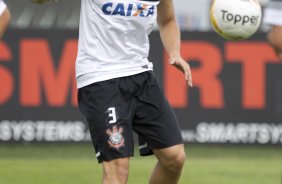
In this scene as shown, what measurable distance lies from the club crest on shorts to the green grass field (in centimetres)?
374

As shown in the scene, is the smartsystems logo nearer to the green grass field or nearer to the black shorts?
the black shorts

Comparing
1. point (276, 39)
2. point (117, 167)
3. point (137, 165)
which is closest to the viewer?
point (117, 167)

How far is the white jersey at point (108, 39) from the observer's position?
7.36 m

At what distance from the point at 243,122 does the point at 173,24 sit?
6921 millimetres

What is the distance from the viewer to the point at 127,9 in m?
7.42

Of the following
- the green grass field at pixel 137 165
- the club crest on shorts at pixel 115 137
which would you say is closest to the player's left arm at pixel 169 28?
the club crest on shorts at pixel 115 137

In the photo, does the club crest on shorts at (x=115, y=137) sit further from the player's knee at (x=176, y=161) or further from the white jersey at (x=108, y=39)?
the player's knee at (x=176, y=161)

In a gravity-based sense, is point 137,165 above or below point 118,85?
below

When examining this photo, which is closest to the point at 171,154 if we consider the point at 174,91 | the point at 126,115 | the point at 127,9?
the point at 126,115

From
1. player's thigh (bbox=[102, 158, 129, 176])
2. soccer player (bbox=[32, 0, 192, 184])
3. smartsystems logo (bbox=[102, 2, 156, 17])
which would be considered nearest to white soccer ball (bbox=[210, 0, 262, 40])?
soccer player (bbox=[32, 0, 192, 184])

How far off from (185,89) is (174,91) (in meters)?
0.17

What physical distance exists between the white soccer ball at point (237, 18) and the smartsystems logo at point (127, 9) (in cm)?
82

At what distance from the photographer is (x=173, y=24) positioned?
807 centimetres

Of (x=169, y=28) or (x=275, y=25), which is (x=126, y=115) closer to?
(x=169, y=28)
